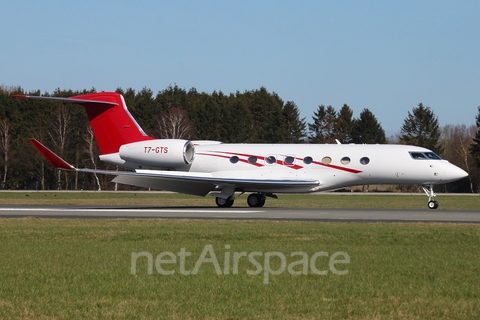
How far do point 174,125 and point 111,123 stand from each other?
1730 inches

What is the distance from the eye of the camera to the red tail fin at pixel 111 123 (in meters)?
32.6

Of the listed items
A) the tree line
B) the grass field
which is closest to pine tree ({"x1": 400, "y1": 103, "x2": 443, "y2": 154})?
the tree line

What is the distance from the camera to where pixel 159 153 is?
3130cm

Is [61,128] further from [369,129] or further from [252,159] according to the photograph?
[369,129]

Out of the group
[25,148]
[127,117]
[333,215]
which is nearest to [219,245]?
[333,215]

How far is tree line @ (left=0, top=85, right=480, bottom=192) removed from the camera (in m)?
60.6

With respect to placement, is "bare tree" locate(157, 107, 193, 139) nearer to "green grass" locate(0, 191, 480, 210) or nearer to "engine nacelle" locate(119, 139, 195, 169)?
"green grass" locate(0, 191, 480, 210)

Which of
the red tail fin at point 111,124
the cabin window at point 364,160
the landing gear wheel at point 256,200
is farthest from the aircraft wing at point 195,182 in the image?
the red tail fin at point 111,124

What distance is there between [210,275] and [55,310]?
2.79 m

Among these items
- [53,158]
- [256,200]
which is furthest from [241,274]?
[256,200]

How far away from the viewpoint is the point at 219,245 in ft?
46.7

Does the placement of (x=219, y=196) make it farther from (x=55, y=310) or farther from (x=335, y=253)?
(x=55, y=310)

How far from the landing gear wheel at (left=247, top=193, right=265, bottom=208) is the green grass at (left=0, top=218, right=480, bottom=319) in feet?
48.3

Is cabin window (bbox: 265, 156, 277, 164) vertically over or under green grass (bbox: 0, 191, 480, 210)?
over
